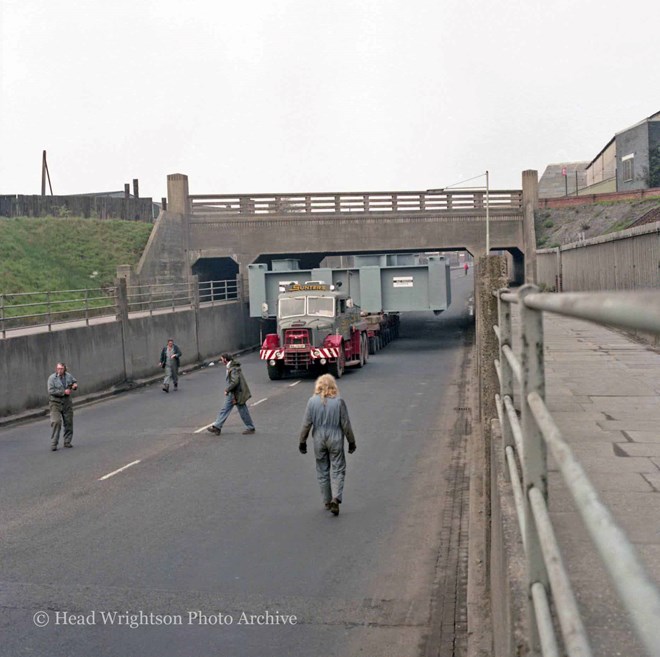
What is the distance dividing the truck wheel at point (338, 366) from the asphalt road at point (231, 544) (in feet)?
30.5

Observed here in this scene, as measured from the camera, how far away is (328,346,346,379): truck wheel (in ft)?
97.7

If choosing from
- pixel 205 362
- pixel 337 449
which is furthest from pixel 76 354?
pixel 337 449

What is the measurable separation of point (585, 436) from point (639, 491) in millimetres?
2585

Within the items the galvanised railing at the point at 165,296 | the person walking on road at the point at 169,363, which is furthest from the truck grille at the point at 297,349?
the galvanised railing at the point at 165,296

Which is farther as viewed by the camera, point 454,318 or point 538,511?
point 454,318

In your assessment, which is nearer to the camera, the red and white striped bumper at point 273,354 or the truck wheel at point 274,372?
the red and white striped bumper at point 273,354

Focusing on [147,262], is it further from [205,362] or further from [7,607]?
[7,607]

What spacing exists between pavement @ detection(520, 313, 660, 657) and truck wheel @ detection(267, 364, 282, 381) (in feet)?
42.1

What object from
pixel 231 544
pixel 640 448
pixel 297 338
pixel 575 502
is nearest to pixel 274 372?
pixel 297 338

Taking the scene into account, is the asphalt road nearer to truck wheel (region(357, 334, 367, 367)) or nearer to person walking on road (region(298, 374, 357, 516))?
person walking on road (region(298, 374, 357, 516))

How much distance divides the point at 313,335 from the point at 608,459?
22.8 metres

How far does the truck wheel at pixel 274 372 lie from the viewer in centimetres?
3014

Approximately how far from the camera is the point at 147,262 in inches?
1757

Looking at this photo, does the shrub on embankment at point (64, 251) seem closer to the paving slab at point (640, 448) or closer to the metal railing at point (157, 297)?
the metal railing at point (157, 297)
